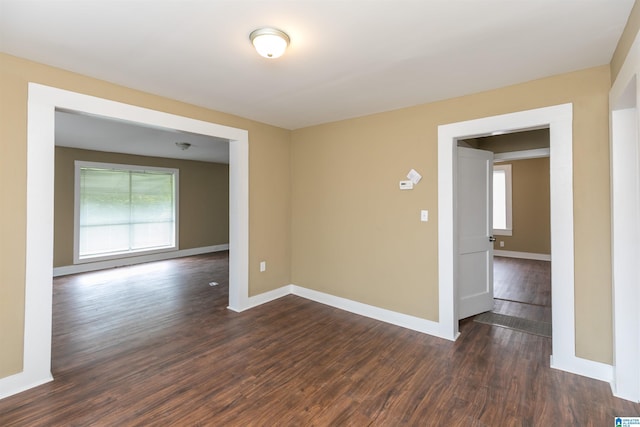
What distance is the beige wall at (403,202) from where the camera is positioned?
7.68 feet

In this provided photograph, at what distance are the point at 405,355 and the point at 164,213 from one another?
6.84 m

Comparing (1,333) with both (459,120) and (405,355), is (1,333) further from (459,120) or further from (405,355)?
(459,120)

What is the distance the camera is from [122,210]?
672 centimetres

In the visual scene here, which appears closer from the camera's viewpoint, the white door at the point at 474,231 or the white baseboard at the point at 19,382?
the white baseboard at the point at 19,382

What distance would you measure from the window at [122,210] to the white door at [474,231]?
677 cm

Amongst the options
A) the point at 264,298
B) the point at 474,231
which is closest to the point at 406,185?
the point at 474,231

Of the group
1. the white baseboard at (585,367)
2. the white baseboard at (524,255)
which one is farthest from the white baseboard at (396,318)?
the white baseboard at (524,255)

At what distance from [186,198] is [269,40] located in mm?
6803

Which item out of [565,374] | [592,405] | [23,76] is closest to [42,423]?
[23,76]

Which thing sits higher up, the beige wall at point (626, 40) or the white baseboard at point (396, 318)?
the beige wall at point (626, 40)

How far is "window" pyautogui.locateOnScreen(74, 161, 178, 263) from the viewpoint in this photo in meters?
6.12

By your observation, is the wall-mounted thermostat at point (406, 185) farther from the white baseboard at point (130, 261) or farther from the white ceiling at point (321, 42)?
the white baseboard at point (130, 261)

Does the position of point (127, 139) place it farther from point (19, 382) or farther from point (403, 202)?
point (403, 202)

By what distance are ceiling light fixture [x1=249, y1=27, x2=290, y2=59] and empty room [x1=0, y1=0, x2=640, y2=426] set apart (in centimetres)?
2
